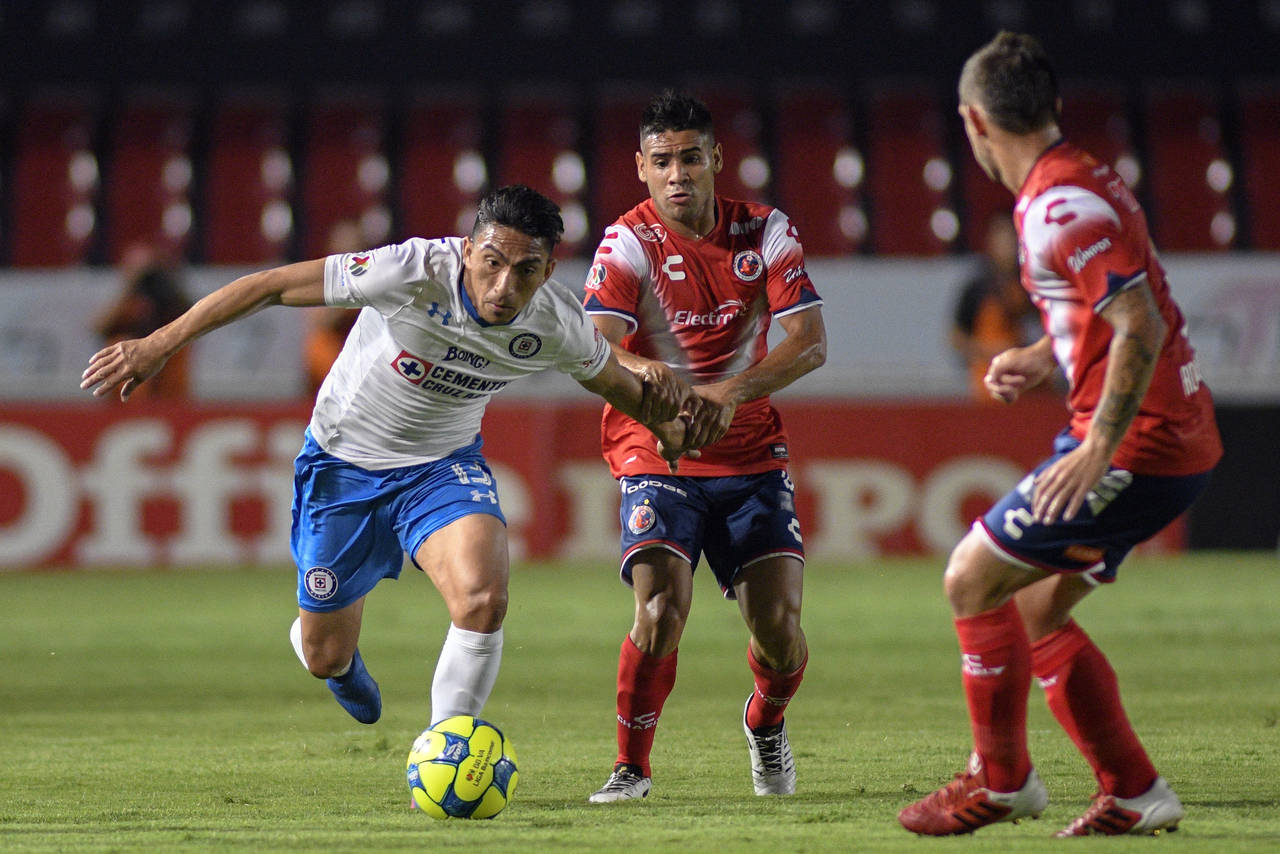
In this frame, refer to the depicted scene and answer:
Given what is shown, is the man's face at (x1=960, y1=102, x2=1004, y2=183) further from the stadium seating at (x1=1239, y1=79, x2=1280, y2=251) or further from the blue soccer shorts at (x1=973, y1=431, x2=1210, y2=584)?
the stadium seating at (x1=1239, y1=79, x2=1280, y2=251)

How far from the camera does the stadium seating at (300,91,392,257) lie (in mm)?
17531

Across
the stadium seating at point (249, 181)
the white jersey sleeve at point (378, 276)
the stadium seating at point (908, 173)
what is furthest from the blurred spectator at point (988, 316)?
the white jersey sleeve at point (378, 276)

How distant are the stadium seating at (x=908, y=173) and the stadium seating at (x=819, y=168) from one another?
7.7 inches

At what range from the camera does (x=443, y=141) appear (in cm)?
1827

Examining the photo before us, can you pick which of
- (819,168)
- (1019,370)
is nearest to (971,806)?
(1019,370)

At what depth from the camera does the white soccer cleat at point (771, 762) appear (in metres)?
5.36

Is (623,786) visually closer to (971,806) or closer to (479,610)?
(479,610)

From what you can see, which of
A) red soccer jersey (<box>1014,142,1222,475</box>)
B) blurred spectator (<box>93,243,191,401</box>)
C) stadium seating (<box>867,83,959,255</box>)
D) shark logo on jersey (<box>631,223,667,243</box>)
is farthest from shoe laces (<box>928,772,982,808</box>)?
stadium seating (<box>867,83,959,255</box>)

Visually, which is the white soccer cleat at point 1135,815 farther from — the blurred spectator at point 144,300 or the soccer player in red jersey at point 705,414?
the blurred spectator at point 144,300

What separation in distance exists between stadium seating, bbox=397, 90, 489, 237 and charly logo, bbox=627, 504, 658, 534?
11991 millimetres

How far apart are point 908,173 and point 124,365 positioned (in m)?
13.8

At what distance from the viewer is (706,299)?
5.74 meters

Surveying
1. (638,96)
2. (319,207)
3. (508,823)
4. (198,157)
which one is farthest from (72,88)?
(508,823)

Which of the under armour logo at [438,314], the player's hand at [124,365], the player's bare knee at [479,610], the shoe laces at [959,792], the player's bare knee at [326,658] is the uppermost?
the under armour logo at [438,314]
